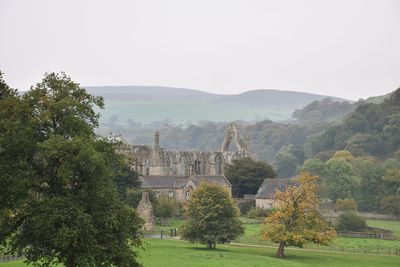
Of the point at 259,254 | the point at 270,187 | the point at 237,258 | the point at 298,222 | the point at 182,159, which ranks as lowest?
the point at 237,258

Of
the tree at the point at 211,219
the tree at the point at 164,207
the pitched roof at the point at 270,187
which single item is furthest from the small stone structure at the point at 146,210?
the pitched roof at the point at 270,187

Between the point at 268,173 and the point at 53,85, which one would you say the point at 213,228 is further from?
the point at 268,173

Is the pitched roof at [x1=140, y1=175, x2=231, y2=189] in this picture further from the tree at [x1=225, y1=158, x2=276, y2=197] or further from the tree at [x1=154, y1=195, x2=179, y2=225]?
the tree at [x1=154, y1=195, x2=179, y2=225]

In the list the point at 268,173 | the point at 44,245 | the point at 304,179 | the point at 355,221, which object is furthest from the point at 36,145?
the point at 268,173

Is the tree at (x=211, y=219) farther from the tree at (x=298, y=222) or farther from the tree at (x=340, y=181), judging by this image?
the tree at (x=340, y=181)

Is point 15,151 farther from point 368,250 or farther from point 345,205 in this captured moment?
point 345,205

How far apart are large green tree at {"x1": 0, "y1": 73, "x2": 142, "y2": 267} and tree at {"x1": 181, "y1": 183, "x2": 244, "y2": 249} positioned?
81.7ft

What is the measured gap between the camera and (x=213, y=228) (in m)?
55.0

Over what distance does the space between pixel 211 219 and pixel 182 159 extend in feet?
156

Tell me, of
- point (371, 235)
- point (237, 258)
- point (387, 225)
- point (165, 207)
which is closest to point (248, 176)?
point (165, 207)

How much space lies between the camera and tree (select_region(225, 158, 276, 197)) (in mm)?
91188

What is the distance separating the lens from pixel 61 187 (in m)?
28.8

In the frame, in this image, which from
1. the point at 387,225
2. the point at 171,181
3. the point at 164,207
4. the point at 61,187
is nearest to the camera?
the point at 61,187

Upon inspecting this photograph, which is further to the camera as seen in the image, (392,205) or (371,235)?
(392,205)
